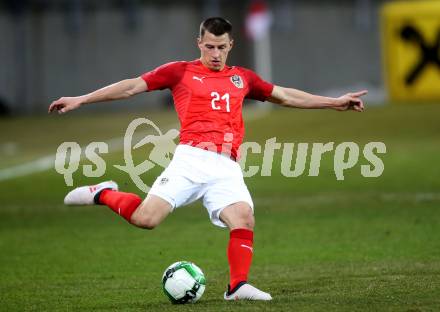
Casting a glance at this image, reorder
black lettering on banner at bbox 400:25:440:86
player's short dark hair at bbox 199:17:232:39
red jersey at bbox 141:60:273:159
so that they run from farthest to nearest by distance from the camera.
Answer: black lettering on banner at bbox 400:25:440:86 < red jersey at bbox 141:60:273:159 < player's short dark hair at bbox 199:17:232:39

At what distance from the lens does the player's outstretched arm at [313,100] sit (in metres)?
8.77

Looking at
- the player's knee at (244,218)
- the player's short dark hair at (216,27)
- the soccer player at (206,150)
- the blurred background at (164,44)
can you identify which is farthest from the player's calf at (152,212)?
the blurred background at (164,44)

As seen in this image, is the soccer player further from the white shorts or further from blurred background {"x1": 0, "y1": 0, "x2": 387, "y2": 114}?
blurred background {"x1": 0, "y1": 0, "x2": 387, "y2": 114}

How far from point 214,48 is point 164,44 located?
111 feet

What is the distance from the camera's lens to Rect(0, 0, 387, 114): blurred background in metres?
41.0

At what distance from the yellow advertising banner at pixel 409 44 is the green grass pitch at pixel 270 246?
164 cm

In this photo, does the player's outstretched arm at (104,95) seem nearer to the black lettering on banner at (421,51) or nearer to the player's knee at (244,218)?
the player's knee at (244,218)

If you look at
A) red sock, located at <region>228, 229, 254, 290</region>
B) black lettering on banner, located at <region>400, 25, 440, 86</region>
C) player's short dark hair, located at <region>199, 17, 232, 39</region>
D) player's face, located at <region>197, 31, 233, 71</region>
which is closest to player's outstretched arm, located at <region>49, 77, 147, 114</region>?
player's face, located at <region>197, 31, 233, 71</region>

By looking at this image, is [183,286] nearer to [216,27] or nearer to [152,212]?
[152,212]

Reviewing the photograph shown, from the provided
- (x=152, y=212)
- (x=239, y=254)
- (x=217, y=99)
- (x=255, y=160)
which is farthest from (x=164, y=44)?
(x=239, y=254)

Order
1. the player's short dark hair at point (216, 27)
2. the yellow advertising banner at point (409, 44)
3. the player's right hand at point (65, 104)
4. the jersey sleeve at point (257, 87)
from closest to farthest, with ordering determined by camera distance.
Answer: the player's right hand at point (65, 104) → the player's short dark hair at point (216, 27) → the jersey sleeve at point (257, 87) → the yellow advertising banner at point (409, 44)

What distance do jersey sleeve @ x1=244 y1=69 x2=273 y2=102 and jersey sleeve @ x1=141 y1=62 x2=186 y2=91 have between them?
53 cm

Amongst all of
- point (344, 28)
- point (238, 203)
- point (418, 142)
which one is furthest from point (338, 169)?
point (344, 28)

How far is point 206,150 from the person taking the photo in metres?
8.38
